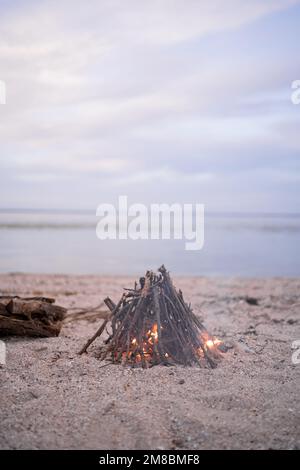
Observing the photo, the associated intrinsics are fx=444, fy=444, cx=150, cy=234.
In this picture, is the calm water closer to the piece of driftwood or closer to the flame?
the piece of driftwood

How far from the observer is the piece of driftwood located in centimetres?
671

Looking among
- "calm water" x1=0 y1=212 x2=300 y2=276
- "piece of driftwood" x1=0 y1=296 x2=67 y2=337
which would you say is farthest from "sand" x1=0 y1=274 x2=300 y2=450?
"calm water" x1=0 y1=212 x2=300 y2=276

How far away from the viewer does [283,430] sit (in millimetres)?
4094

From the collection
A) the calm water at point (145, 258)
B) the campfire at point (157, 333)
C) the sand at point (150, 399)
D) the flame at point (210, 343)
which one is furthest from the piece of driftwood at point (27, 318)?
the calm water at point (145, 258)

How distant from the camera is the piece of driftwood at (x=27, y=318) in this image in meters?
6.71

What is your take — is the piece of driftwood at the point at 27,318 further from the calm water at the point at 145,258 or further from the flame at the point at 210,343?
the calm water at the point at 145,258

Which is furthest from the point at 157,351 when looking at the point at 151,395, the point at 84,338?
the point at 84,338

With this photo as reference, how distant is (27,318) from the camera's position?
6832 mm

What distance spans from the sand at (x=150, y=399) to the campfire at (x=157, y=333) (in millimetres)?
268

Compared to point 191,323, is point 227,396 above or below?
below

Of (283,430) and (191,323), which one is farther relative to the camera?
(191,323)

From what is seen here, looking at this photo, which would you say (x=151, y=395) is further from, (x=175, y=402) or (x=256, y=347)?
(x=256, y=347)

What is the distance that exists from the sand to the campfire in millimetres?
268

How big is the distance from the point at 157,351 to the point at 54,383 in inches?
54.6
